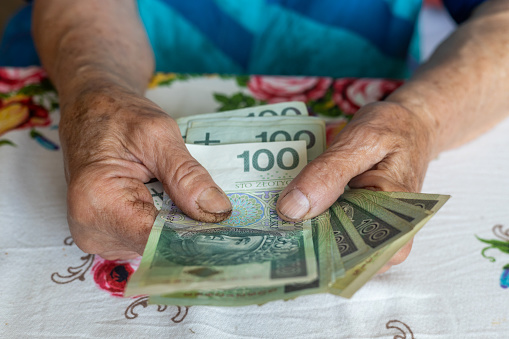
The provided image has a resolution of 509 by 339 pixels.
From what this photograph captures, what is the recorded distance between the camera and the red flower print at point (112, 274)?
75 cm

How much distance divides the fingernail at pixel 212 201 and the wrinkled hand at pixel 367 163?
0.09m

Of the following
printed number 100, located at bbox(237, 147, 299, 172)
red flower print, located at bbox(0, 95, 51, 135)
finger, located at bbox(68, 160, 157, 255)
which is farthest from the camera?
red flower print, located at bbox(0, 95, 51, 135)

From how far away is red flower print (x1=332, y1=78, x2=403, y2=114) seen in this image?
113 centimetres

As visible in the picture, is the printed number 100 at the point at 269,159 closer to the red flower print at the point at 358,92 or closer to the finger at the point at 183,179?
the finger at the point at 183,179

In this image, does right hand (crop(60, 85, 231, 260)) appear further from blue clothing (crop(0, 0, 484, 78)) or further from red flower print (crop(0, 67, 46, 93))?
blue clothing (crop(0, 0, 484, 78))

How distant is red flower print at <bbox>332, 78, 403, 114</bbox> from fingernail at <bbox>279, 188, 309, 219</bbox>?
1.52 feet

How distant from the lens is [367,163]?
767mm

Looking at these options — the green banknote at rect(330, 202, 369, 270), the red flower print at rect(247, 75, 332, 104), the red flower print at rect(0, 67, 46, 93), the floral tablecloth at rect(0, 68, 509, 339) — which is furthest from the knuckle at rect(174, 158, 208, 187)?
the red flower print at rect(0, 67, 46, 93)

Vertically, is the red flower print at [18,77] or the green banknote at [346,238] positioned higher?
the green banknote at [346,238]

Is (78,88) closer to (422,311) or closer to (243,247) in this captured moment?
(243,247)

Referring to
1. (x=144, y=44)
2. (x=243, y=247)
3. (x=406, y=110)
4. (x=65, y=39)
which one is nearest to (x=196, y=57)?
(x=144, y=44)

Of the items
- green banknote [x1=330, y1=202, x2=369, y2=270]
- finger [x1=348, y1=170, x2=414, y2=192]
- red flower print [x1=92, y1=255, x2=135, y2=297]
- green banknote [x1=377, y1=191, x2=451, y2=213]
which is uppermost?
green banknote [x1=377, y1=191, x2=451, y2=213]

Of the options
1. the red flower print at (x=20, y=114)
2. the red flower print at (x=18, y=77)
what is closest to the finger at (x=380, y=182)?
the red flower print at (x=20, y=114)

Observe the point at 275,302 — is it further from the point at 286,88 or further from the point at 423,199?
the point at 286,88
